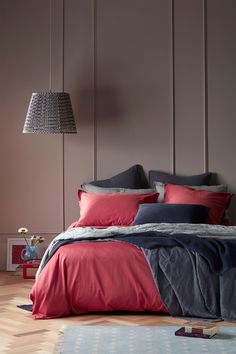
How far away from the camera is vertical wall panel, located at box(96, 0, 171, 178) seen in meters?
7.48

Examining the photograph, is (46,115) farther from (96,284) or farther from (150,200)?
(96,284)

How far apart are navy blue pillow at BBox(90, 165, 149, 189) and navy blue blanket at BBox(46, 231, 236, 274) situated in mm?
1752

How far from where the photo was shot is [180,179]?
732cm

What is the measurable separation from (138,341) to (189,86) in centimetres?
351

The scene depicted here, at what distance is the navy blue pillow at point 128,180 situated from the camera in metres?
7.35

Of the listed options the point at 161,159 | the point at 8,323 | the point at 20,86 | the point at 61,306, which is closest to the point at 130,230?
the point at 61,306

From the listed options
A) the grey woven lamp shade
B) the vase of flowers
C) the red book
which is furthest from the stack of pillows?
→ the red book

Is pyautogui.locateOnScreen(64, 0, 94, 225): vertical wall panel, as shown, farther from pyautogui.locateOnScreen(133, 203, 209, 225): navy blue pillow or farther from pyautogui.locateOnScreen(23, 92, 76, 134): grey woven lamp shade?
pyautogui.locateOnScreen(133, 203, 209, 225): navy blue pillow

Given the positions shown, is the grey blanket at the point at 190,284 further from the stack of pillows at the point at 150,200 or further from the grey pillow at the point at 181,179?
the grey pillow at the point at 181,179

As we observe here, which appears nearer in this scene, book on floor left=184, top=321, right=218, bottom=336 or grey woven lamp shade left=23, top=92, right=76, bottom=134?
book on floor left=184, top=321, right=218, bottom=336

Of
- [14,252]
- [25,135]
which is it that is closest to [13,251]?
[14,252]

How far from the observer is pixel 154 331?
4812 mm

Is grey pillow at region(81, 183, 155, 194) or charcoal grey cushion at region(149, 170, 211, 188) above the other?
charcoal grey cushion at region(149, 170, 211, 188)

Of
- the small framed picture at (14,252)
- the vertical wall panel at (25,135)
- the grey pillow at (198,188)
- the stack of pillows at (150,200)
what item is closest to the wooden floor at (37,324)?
the stack of pillows at (150,200)
